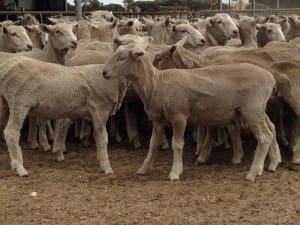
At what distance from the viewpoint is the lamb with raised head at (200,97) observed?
7211 millimetres

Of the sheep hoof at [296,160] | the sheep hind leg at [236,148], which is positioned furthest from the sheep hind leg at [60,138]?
the sheep hoof at [296,160]

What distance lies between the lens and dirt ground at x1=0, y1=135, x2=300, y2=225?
19.4 ft

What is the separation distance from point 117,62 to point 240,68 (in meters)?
1.49

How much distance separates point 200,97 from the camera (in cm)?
729

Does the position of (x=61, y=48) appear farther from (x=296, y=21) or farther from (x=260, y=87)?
(x=296, y=21)

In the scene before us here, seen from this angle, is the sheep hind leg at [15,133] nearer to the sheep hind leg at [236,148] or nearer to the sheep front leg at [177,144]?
the sheep front leg at [177,144]

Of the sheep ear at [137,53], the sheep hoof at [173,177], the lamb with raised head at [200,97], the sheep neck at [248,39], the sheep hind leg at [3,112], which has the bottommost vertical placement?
the sheep hoof at [173,177]

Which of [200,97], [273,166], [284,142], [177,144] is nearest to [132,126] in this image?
[284,142]

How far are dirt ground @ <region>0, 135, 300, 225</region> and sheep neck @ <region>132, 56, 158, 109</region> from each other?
1017 mm

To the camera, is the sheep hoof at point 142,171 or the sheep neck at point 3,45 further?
the sheep neck at point 3,45

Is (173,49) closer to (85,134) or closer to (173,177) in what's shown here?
(173,177)

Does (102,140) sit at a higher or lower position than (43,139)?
higher

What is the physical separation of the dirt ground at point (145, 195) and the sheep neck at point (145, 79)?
1.02 metres

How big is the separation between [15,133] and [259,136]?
2938mm
